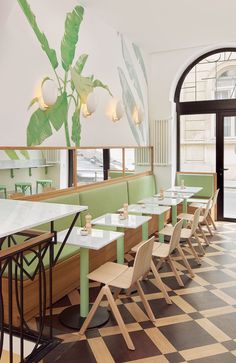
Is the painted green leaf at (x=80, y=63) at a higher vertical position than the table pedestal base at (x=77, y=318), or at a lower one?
higher

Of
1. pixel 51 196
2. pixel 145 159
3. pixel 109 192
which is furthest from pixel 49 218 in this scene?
A: pixel 145 159

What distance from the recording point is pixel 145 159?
22.5 feet

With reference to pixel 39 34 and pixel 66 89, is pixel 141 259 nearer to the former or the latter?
pixel 66 89

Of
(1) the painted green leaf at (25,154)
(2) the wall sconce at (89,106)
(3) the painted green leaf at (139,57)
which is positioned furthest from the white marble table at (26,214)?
(3) the painted green leaf at (139,57)

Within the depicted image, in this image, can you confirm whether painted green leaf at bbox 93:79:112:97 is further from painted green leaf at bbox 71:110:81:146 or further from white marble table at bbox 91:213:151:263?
white marble table at bbox 91:213:151:263

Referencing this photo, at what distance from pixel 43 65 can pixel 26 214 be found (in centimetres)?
211

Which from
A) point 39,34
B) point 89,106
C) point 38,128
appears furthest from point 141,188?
point 39,34

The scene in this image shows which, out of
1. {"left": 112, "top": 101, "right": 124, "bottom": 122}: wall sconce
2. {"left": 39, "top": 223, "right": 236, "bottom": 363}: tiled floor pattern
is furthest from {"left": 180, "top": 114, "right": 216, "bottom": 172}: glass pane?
{"left": 39, "top": 223, "right": 236, "bottom": 363}: tiled floor pattern

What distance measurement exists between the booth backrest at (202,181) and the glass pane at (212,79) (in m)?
1.58

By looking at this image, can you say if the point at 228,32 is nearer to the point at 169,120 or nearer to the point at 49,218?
the point at 169,120

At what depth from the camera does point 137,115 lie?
20.5 ft

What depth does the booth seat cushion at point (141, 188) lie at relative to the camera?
573cm

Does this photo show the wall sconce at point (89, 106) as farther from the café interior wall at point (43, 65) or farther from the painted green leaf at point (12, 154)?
the painted green leaf at point (12, 154)

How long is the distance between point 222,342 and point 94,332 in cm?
103
